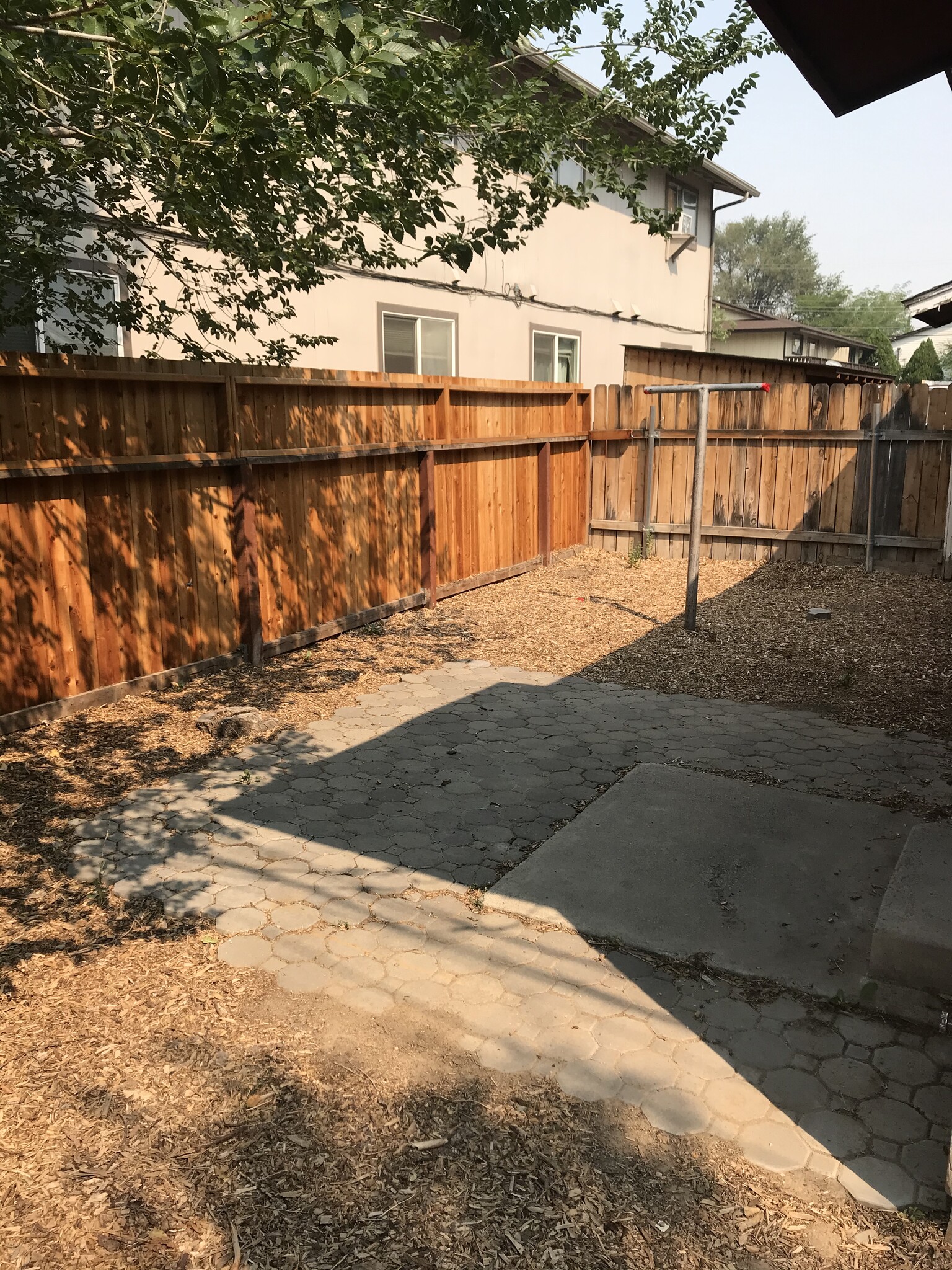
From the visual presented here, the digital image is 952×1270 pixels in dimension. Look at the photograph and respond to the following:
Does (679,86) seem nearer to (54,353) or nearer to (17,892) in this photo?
(54,353)

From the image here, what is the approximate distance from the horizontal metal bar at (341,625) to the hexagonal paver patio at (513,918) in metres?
1.21

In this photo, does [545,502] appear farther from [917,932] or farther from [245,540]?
[917,932]

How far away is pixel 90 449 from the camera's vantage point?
6043mm

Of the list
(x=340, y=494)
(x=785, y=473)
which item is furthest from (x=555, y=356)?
(x=340, y=494)

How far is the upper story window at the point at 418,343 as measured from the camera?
40.0ft

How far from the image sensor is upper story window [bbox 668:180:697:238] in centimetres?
1906

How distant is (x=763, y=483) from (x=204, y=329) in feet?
24.7

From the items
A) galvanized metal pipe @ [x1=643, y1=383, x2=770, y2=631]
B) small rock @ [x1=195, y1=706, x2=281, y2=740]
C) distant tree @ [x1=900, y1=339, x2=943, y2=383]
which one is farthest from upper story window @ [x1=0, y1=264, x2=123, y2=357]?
distant tree @ [x1=900, y1=339, x2=943, y2=383]

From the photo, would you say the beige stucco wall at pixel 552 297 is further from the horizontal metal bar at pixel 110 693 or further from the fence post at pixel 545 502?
the horizontal metal bar at pixel 110 693

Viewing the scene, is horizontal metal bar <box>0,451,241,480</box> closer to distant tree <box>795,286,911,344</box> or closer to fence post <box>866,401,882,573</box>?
fence post <box>866,401,882,573</box>

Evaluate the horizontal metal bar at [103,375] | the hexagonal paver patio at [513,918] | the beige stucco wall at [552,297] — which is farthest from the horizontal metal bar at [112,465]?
Answer: the beige stucco wall at [552,297]

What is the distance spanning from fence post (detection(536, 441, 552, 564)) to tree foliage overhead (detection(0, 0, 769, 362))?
473 cm

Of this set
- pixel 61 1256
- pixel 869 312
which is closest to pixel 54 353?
pixel 61 1256

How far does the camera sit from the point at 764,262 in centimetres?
8088
